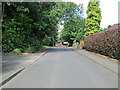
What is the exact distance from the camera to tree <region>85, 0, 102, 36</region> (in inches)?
1261

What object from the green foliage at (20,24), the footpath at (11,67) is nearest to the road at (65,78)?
the footpath at (11,67)

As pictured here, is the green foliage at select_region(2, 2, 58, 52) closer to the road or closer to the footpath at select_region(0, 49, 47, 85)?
the footpath at select_region(0, 49, 47, 85)

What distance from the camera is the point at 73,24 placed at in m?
28.9

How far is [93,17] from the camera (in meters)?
32.1

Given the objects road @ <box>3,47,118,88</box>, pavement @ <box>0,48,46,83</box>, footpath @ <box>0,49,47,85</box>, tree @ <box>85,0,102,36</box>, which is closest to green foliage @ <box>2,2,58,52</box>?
pavement @ <box>0,48,46,83</box>

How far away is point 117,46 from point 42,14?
1416 centimetres

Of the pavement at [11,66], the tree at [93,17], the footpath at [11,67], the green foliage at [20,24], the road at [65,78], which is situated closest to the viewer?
the road at [65,78]

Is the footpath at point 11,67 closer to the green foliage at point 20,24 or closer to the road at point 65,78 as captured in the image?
the road at point 65,78

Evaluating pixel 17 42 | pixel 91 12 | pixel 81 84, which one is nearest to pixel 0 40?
pixel 17 42

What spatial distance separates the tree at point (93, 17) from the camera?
32.0 meters

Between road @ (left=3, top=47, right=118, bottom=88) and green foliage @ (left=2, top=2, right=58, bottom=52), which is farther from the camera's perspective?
green foliage @ (left=2, top=2, right=58, bottom=52)

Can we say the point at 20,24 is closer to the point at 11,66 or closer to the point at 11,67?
the point at 11,66

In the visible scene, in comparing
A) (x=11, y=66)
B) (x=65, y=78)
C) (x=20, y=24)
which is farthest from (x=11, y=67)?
(x=20, y=24)

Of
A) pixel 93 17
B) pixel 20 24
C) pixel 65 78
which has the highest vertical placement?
pixel 93 17
